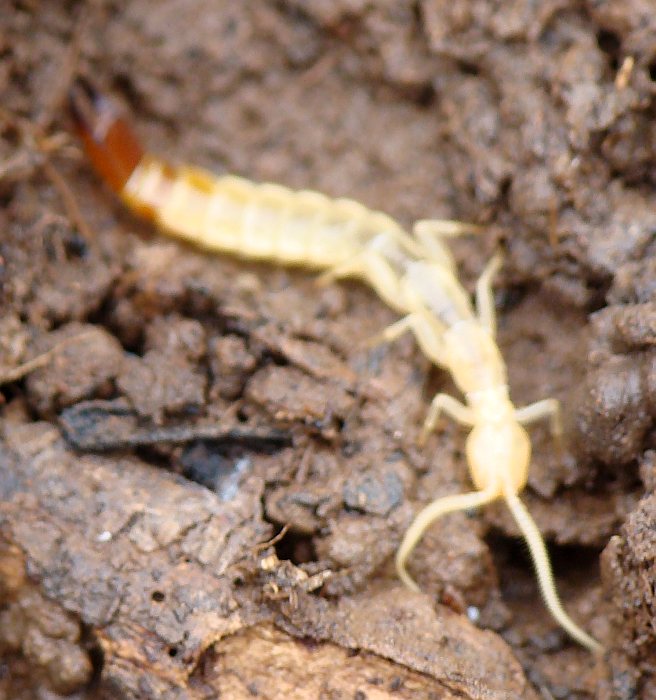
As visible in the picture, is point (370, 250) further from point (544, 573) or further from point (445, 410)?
point (544, 573)

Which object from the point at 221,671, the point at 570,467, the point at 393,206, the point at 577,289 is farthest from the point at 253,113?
the point at 221,671

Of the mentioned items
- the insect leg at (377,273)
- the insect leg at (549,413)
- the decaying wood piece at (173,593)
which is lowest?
the decaying wood piece at (173,593)

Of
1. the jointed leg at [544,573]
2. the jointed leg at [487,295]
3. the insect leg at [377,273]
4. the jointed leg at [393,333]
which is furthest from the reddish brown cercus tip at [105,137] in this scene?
the jointed leg at [544,573]

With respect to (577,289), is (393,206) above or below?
above

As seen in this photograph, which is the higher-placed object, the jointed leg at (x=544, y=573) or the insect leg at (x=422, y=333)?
the insect leg at (x=422, y=333)

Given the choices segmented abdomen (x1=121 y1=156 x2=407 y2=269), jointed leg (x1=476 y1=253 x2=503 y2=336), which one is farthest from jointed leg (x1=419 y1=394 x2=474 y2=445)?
segmented abdomen (x1=121 y1=156 x2=407 y2=269)

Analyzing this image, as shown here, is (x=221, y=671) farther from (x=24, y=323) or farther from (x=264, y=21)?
(x=264, y=21)

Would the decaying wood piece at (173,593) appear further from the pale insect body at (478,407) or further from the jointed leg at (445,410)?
the jointed leg at (445,410)
